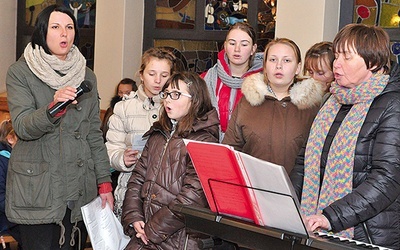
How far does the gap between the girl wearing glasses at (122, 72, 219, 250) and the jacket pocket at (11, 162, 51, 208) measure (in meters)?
0.40

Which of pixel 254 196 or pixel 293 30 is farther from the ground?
pixel 293 30

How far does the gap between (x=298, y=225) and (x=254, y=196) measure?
0.69 ft

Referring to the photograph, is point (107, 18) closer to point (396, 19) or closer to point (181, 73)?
point (396, 19)

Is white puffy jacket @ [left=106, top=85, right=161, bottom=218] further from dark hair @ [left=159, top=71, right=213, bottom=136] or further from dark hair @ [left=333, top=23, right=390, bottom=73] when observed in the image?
dark hair @ [left=333, top=23, right=390, bottom=73]

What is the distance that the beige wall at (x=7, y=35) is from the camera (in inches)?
324

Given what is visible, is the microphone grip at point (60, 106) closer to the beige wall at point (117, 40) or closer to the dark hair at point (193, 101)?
the dark hair at point (193, 101)

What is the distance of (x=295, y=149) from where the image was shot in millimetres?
3463

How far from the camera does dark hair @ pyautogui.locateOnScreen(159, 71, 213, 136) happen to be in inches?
142

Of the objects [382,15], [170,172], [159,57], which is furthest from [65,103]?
[382,15]

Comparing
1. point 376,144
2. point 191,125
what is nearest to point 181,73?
point 191,125

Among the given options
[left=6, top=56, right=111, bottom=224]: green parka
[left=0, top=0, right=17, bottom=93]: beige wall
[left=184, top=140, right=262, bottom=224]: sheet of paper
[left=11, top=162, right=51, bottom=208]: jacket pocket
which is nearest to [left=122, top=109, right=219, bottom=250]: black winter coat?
[left=6, top=56, right=111, bottom=224]: green parka

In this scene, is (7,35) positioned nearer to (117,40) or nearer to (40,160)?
(117,40)

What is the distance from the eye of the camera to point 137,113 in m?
4.14

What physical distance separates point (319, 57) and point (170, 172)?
102cm
